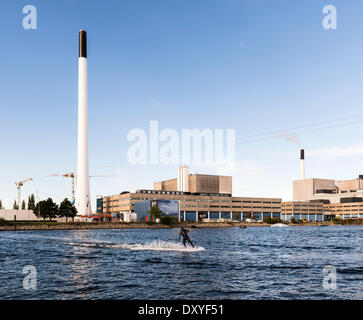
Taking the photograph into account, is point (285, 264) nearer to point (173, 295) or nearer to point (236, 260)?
point (236, 260)

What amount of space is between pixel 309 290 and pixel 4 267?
29211mm

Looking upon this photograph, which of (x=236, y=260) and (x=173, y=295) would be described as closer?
(x=173, y=295)

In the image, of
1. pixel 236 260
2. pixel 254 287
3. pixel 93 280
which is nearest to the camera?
pixel 254 287

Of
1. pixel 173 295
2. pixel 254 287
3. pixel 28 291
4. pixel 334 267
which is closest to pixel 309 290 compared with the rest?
pixel 254 287

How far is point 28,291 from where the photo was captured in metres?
26.6

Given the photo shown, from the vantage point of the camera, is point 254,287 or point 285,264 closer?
point 254,287
